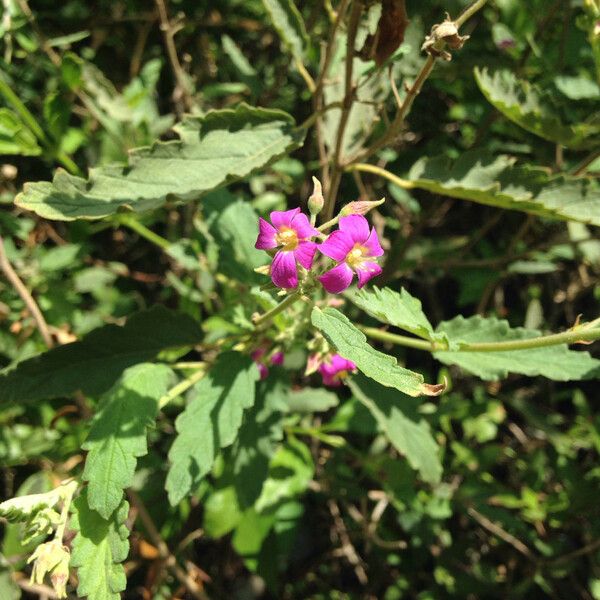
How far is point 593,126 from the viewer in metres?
1.89

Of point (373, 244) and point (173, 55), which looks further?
point (173, 55)

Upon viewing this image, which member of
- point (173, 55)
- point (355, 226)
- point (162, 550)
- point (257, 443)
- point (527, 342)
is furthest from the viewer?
point (173, 55)

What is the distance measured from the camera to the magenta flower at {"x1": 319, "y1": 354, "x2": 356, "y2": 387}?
5.48ft

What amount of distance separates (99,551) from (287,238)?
2.76 feet

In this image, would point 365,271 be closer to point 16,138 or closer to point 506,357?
point 506,357

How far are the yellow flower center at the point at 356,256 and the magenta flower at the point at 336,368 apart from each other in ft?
1.29

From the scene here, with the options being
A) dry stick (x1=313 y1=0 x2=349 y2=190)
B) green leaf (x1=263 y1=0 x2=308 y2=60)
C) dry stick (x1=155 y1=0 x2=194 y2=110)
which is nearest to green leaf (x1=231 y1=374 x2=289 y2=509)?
dry stick (x1=313 y1=0 x2=349 y2=190)

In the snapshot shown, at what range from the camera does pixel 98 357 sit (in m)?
1.76

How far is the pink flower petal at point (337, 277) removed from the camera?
1.26 meters

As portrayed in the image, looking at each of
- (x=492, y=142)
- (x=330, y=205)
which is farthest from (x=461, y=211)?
(x=330, y=205)

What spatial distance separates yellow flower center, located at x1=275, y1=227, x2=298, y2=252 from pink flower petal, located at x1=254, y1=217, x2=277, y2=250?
0.04 ft

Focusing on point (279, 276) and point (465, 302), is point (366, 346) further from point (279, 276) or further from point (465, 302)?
point (465, 302)

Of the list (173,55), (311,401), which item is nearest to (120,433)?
(311,401)

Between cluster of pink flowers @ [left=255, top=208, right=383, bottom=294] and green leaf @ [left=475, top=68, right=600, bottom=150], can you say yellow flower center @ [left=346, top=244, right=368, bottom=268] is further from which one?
green leaf @ [left=475, top=68, right=600, bottom=150]
